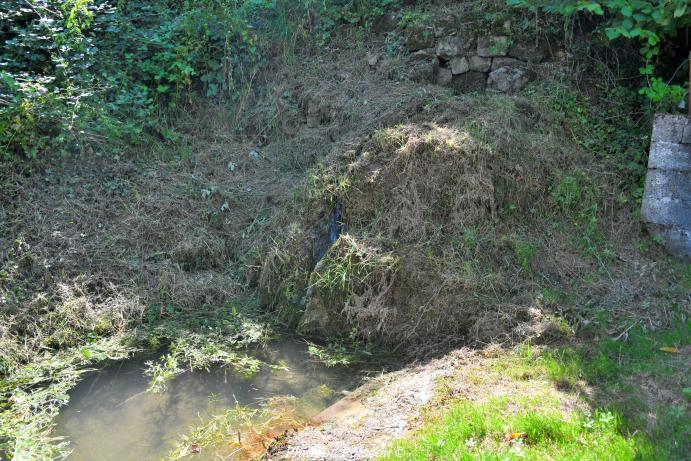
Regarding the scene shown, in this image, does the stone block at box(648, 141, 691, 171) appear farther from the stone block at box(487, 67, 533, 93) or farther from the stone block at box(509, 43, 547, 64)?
the stone block at box(509, 43, 547, 64)

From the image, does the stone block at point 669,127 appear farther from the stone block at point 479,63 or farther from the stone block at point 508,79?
the stone block at point 479,63

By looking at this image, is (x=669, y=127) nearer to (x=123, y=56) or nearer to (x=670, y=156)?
(x=670, y=156)

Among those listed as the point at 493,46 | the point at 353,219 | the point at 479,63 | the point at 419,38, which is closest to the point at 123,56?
the point at 419,38

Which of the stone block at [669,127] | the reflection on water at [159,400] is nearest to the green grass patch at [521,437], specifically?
the reflection on water at [159,400]

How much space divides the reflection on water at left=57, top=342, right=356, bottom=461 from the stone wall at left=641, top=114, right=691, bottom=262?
345cm

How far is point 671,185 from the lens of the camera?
251 inches

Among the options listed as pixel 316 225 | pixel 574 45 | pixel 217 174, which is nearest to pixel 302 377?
pixel 316 225

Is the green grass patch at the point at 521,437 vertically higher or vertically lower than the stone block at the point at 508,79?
lower

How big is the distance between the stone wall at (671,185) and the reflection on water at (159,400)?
3453 millimetres

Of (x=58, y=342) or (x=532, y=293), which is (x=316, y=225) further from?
(x=58, y=342)

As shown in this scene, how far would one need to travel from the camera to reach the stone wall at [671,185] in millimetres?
6289

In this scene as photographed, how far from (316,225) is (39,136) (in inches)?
137

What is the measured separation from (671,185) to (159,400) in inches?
206

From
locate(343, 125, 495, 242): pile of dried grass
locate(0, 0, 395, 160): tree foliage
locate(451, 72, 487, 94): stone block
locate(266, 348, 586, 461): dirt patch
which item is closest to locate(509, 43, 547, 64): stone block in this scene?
locate(451, 72, 487, 94): stone block
